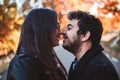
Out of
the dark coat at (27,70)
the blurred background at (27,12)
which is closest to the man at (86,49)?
the dark coat at (27,70)

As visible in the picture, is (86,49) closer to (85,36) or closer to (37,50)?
(85,36)

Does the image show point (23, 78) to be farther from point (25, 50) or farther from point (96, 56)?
point (96, 56)

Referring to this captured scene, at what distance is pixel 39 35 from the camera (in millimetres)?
2150

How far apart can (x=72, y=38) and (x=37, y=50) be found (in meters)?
0.65

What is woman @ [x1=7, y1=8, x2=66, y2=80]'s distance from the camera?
206 cm

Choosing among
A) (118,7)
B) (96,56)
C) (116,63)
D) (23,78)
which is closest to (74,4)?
(118,7)

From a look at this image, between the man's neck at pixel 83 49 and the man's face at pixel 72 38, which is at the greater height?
the man's face at pixel 72 38

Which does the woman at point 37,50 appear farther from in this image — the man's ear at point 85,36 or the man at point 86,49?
the man's ear at point 85,36

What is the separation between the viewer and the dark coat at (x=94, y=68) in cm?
237

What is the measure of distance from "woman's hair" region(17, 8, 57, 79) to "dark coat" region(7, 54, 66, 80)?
34 millimetres

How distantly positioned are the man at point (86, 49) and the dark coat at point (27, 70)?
1.21ft

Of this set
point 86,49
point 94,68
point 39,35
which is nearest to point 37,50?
point 39,35

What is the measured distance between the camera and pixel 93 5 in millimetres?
7191

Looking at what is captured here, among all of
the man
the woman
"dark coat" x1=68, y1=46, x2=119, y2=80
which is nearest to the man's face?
the man
